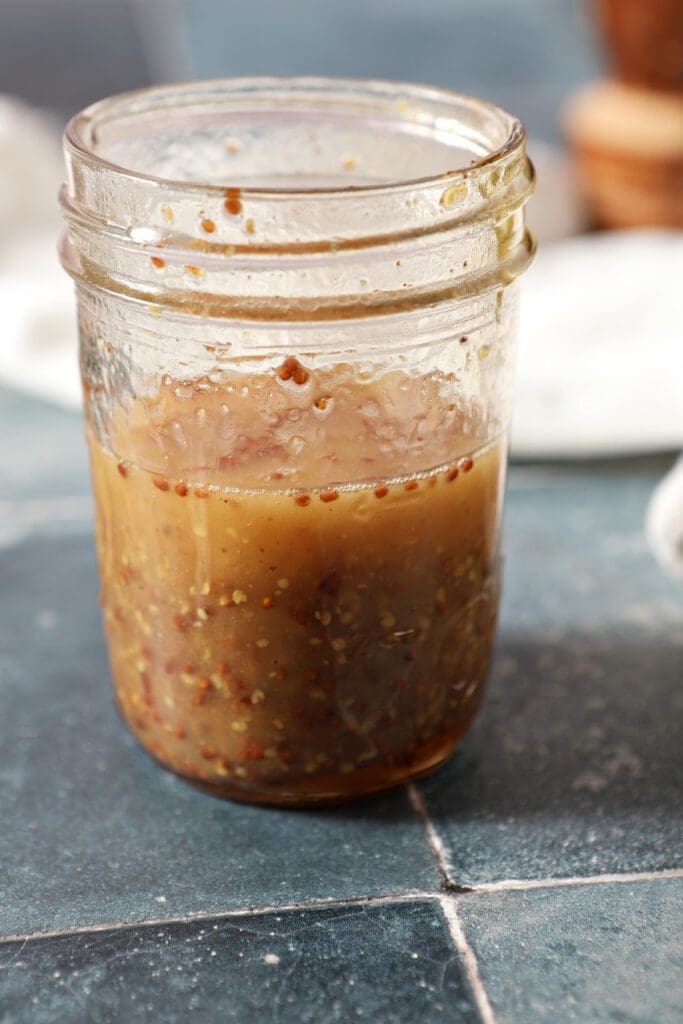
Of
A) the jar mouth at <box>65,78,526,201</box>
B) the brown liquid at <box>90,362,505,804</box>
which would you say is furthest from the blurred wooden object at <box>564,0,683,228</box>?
the brown liquid at <box>90,362,505,804</box>

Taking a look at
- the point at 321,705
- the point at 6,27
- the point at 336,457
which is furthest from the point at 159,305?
the point at 6,27

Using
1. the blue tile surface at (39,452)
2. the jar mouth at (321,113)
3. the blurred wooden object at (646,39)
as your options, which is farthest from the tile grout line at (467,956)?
the blurred wooden object at (646,39)

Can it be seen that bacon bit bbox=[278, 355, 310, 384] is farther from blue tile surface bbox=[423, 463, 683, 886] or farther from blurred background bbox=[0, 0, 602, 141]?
blurred background bbox=[0, 0, 602, 141]

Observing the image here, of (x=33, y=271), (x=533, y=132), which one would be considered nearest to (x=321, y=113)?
(x=33, y=271)

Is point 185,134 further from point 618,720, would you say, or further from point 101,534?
point 618,720

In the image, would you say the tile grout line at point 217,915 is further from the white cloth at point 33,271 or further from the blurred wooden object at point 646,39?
the blurred wooden object at point 646,39

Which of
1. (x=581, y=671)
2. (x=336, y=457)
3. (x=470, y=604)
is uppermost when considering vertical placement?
(x=336, y=457)
